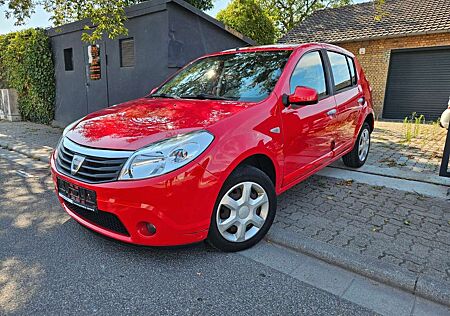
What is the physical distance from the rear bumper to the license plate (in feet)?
0.16

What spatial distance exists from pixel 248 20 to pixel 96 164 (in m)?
15.0

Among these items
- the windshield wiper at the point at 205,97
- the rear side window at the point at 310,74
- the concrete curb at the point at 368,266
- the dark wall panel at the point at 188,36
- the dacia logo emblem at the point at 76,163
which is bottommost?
the concrete curb at the point at 368,266

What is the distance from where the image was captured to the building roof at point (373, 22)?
39.2ft

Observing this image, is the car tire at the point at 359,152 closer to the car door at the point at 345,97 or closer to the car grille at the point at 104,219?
the car door at the point at 345,97

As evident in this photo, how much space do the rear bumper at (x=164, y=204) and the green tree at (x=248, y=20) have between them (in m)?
14.7

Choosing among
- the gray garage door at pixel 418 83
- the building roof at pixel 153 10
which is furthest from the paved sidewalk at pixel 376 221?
the gray garage door at pixel 418 83

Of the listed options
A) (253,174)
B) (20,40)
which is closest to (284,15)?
(20,40)

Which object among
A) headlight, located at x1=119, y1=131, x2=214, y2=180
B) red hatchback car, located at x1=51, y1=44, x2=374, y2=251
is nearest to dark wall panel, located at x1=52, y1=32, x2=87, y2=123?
red hatchback car, located at x1=51, y1=44, x2=374, y2=251

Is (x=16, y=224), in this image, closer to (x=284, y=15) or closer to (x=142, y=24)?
(x=142, y=24)

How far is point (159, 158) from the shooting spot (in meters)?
2.23

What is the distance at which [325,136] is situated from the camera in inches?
145

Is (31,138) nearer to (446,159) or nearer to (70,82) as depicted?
(70,82)

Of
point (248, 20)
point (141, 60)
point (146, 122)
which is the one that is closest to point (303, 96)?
point (146, 122)

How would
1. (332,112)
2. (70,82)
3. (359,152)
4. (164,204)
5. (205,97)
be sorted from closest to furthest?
(164,204) < (205,97) < (332,112) < (359,152) < (70,82)
